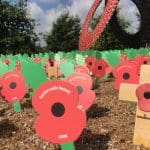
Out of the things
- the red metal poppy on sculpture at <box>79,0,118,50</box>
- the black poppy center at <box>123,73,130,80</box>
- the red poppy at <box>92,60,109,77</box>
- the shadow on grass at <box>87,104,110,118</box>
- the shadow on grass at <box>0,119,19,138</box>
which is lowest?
the shadow on grass at <box>0,119,19,138</box>

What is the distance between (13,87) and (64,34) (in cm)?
4528

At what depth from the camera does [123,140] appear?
20.5 feet

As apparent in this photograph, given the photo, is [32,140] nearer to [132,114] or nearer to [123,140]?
[123,140]

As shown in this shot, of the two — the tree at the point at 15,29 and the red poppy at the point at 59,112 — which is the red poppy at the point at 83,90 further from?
the tree at the point at 15,29

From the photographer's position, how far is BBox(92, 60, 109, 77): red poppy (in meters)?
13.6

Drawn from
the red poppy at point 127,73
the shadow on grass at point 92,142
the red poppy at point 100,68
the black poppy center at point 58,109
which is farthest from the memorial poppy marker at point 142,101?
the red poppy at point 100,68

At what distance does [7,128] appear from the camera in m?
7.49

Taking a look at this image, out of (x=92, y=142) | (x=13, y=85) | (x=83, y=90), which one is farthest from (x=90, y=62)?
(x=92, y=142)

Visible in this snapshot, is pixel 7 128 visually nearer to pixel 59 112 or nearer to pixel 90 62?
→ pixel 59 112

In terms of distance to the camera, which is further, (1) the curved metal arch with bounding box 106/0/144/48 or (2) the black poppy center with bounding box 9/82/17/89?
(1) the curved metal arch with bounding box 106/0/144/48

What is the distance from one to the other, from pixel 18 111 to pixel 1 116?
0.29 meters

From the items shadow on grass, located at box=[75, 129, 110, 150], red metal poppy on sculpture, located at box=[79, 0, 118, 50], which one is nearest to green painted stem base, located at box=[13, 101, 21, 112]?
shadow on grass, located at box=[75, 129, 110, 150]

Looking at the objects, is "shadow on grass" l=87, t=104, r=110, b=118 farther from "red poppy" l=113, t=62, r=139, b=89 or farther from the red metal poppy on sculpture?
the red metal poppy on sculpture

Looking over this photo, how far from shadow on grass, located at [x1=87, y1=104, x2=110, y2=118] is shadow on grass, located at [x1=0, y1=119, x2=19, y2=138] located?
1.13 meters
